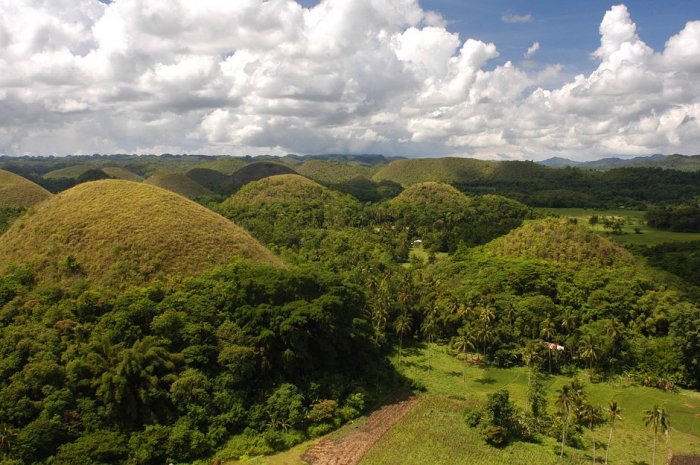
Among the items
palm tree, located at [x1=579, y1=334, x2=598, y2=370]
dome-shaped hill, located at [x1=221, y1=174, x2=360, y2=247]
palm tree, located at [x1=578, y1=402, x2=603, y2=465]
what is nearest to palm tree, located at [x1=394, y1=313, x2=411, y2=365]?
palm tree, located at [x1=579, y1=334, x2=598, y2=370]

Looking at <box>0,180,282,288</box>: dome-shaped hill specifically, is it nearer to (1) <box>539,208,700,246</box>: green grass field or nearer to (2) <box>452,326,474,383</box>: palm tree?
(2) <box>452,326,474,383</box>: palm tree

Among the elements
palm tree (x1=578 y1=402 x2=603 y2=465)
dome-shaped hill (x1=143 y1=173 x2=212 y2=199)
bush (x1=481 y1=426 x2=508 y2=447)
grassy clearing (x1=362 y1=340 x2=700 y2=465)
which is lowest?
grassy clearing (x1=362 y1=340 x2=700 y2=465)

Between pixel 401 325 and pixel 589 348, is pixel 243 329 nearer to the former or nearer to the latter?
pixel 401 325

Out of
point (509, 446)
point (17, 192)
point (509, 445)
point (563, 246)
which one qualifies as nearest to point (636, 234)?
point (563, 246)

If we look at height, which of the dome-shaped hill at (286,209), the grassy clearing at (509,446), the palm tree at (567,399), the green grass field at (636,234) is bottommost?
the grassy clearing at (509,446)

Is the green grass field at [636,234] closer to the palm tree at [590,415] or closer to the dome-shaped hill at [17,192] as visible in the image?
the palm tree at [590,415]

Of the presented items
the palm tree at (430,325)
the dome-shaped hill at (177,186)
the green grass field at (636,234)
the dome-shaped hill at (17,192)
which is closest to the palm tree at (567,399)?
the palm tree at (430,325)
